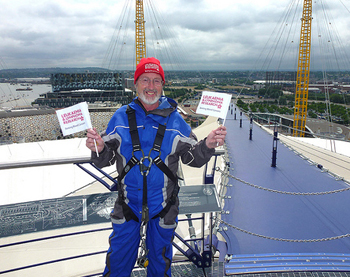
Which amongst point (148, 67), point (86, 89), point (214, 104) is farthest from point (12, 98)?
point (214, 104)

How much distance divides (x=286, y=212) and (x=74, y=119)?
332 centimetres

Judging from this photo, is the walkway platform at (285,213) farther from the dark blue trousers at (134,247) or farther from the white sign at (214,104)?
the white sign at (214,104)

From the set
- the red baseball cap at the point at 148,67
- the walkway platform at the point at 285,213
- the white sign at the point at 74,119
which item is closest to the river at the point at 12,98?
the walkway platform at the point at 285,213

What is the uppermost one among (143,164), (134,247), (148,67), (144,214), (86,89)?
(86,89)

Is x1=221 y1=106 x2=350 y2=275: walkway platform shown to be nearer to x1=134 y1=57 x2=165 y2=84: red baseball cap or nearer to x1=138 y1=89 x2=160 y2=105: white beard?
x1=138 y1=89 x2=160 y2=105: white beard

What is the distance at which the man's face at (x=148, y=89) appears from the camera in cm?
178

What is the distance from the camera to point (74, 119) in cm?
177

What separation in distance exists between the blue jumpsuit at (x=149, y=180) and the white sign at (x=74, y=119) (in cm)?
17

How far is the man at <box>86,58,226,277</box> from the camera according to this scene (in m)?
1.64

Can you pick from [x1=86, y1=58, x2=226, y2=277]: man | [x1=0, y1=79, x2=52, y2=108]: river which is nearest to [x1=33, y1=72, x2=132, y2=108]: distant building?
[x1=0, y1=79, x2=52, y2=108]: river

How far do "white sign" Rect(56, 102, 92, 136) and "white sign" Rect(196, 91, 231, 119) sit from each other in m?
0.81

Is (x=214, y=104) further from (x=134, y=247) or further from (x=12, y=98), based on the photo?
(x=12, y=98)

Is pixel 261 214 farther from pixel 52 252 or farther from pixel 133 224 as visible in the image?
pixel 52 252

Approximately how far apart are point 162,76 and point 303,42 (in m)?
25.5
